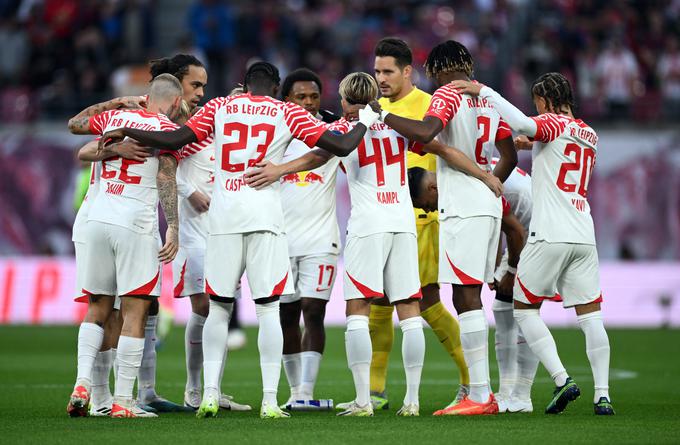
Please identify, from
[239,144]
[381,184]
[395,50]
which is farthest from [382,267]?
[395,50]

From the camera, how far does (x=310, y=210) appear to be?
32.2ft

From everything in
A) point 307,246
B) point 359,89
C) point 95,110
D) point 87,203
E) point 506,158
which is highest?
point 359,89

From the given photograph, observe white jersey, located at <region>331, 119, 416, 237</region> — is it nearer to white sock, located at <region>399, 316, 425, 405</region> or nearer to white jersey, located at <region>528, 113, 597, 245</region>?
white sock, located at <region>399, 316, 425, 405</region>

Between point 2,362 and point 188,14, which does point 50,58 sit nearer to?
point 188,14

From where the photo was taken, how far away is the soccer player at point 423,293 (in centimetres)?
950

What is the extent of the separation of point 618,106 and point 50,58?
11769 mm

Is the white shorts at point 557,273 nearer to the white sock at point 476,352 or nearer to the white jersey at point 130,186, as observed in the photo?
the white sock at point 476,352

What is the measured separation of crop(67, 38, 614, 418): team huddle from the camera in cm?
841

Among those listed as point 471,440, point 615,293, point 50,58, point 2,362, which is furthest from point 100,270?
point 50,58

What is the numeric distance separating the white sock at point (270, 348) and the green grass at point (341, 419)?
0.26 meters

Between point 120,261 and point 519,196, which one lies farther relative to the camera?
point 519,196

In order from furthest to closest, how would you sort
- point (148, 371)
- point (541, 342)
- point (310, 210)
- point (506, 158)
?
point (310, 210) < point (148, 371) < point (506, 158) < point (541, 342)

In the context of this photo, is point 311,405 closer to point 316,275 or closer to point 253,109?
point 316,275

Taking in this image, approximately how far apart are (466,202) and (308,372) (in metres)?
1.99
